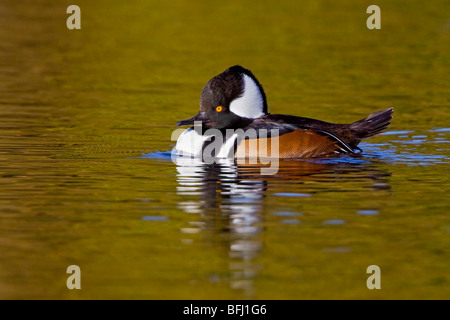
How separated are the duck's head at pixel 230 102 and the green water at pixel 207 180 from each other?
2.60 feet

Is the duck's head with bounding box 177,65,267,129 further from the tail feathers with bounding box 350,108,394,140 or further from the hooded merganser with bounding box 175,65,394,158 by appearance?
the tail feathers with bounding box 350,108,394,140

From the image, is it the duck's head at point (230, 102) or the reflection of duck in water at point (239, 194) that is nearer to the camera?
the reflection of duck in water at point (239, 194)

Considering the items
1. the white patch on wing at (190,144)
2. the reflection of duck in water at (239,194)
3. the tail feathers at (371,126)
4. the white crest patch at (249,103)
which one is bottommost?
the reflection of duck in water at (239,194)

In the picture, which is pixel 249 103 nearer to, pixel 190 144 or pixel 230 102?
pixel 230 102

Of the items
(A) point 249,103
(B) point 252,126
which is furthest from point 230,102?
(B) point 252,126

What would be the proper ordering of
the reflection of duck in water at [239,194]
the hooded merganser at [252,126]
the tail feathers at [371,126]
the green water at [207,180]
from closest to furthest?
the green water at [207,180], the reflection of duck in water at [239,194], the hooded merganser at [252,126], the tail feathers at [371,126]

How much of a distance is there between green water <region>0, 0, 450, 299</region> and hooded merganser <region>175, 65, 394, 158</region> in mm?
285

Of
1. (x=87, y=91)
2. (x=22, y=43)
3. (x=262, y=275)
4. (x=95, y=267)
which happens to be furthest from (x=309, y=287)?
(x=22, y=43)

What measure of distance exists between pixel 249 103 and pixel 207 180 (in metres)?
1.90

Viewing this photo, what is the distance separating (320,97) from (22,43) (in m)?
8.54

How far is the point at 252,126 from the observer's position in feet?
36.9

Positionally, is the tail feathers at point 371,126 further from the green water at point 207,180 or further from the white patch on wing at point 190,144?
the white patch on wing at point 190,144

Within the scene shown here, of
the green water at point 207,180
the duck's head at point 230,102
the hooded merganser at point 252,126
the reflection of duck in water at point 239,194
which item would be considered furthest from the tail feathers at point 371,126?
the duck's head at point 230,102

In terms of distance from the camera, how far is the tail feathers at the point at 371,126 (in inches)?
471
